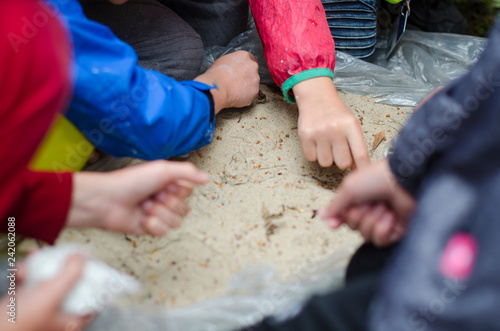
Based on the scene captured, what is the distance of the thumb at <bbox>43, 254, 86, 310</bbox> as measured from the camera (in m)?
0.59

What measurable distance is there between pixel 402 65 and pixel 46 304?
144 cm

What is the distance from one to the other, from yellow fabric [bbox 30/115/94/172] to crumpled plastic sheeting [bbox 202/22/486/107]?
0.59 metres

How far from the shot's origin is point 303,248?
0.92 meters

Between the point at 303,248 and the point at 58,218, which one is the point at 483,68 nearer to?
the point at 303,248

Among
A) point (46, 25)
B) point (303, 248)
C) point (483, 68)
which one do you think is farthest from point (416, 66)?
point (46, 25)

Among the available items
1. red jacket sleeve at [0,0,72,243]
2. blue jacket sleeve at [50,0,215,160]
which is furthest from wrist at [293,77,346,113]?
red jacket sleeve at [0,0,72,243]

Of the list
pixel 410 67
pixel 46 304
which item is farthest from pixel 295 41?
pixel 46 304

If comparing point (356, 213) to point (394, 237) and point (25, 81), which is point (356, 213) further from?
point (25, 81)

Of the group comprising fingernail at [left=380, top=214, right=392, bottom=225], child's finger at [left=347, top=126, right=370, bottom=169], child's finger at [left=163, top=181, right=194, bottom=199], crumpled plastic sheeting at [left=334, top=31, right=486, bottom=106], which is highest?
fingernail at [left=380, top=214, right=392, bottom=225]

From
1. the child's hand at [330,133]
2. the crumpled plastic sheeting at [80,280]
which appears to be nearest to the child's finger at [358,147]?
the child's hand at [330,133]

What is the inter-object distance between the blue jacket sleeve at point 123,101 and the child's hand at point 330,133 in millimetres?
281

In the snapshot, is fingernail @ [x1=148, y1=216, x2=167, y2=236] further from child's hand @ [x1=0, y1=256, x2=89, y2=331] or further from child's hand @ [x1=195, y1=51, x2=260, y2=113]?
child's hand @ [x1=195, y1=51, x2=260, y2=113]

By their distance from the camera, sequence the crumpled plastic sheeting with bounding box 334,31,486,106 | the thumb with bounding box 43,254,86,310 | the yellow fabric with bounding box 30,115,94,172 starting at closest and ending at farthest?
the thumb with bounding box 43,254,86,310, the yellow fabric with bounding box 30,115,94,172, the crumpled plastic sheeting with bounding box 334,31,486,106

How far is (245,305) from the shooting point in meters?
0.81
